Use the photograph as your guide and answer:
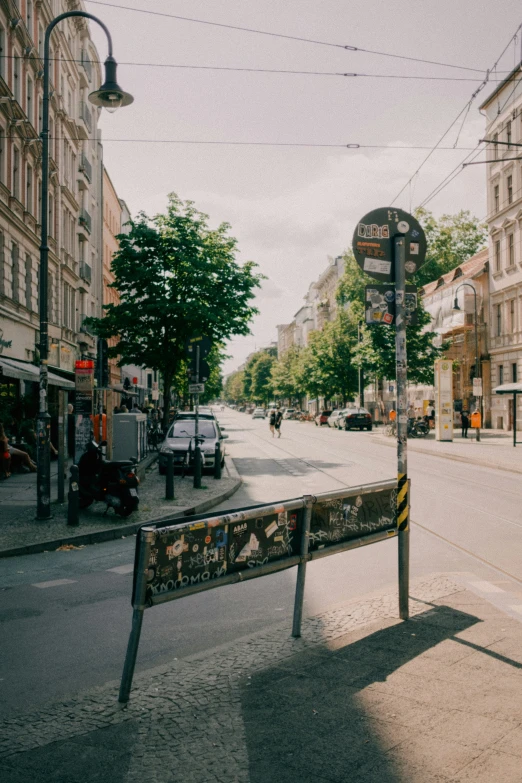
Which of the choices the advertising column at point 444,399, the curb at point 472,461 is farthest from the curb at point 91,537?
the advertising column at point 444,399

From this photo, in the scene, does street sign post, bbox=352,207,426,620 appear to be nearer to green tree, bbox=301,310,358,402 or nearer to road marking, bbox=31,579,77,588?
road marking, bbox=31,579,77,588

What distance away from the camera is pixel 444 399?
34156 mm

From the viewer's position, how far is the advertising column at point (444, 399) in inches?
1337

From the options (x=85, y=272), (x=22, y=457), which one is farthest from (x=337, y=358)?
(x=22, y=457)

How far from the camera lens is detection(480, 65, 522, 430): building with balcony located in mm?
A: 41781

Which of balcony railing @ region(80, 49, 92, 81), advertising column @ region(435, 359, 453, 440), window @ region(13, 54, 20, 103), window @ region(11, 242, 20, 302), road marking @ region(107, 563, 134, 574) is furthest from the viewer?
balcony railing @ region(80, 49, 92, 81)

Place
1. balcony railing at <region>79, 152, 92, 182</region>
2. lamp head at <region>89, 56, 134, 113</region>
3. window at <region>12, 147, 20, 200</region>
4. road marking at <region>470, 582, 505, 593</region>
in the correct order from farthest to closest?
balcony railing at <region>79, 152, 92, 182</region> < window at <region>12, 147, 20, 200</region> < lamp head at <region>89, 56, 134, 113</region> < road marking at <region>470, 582, 505, 593</region>

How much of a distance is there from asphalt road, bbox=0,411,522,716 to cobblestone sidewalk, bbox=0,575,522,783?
0.44 m

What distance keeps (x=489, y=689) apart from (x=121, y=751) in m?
2.15

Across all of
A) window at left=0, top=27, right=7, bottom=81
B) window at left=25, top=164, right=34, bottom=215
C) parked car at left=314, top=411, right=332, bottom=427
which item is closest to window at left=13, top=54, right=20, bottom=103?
window at left=0, top=27, right=7, bottom=81

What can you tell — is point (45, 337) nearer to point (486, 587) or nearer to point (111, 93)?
point (111, 93)

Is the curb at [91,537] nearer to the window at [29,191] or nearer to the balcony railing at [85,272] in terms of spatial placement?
the window at [29,191]

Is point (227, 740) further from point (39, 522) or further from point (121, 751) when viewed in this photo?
point (39, 522)

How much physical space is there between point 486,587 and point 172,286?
2337 cm
